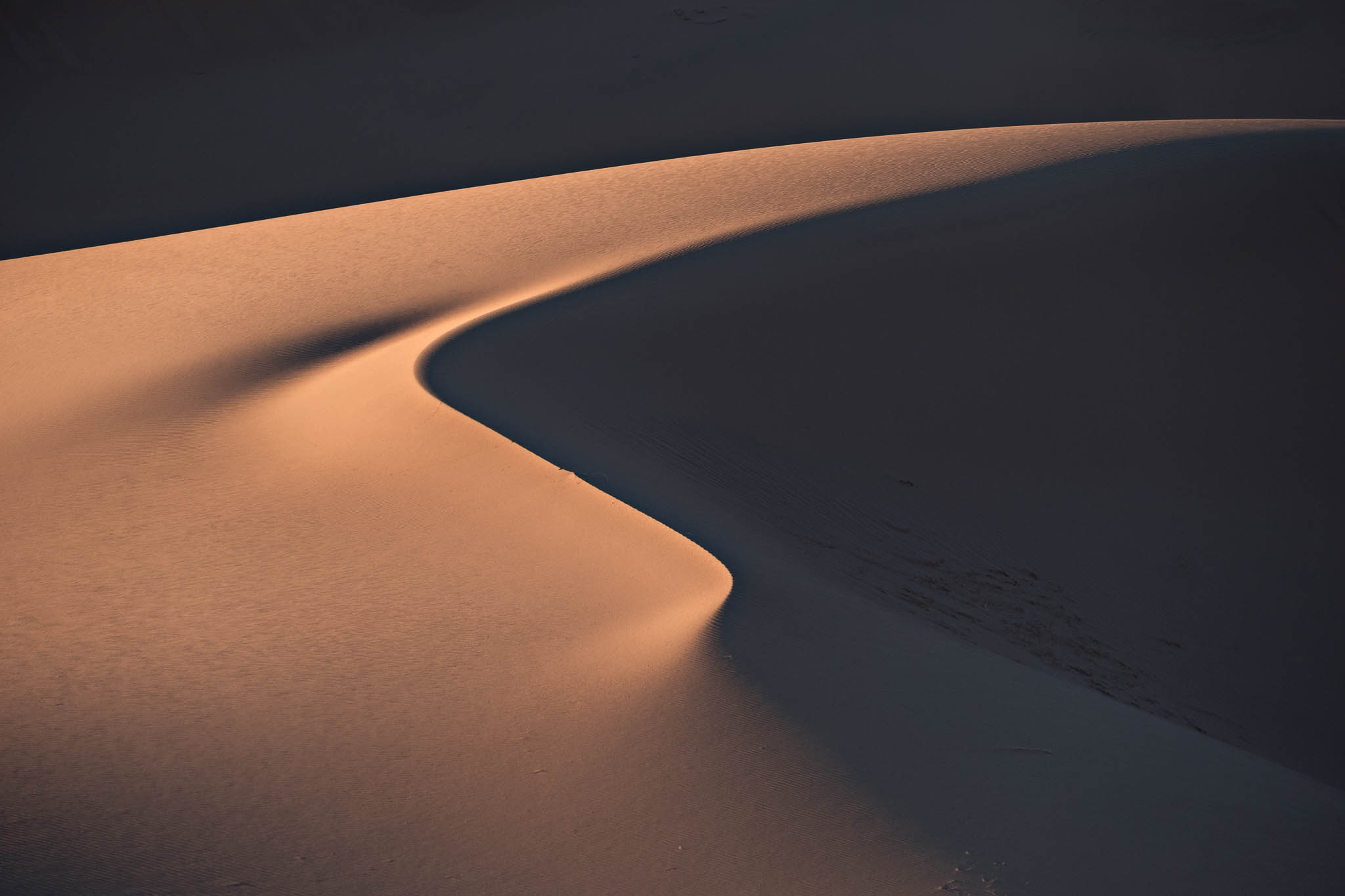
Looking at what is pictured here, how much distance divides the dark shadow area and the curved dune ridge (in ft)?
34.2

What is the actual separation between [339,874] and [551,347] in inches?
158

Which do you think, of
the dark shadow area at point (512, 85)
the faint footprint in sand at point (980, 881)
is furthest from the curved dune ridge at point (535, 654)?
the dark shadow area at point (512, 85)

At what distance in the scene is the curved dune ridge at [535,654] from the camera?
2684 millimetres

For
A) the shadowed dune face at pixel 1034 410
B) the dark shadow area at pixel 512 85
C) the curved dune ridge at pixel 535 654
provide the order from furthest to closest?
the dark shadow area at pixel 512 85
the shadowed dune face at pixel 1034 410
the curved dune ridge at pixel 535 654

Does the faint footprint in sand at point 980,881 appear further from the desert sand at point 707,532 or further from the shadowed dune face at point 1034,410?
the shadowed dune face at point 1034,410

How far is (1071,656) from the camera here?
488 centimetres

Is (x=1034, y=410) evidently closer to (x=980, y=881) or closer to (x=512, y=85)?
(x=980, y=881)

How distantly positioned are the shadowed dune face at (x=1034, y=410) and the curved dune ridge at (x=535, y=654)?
0.18 ft

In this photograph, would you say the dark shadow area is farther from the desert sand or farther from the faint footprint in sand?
the faint footprint in sand

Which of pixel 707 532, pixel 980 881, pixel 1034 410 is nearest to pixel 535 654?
pixel 707 532

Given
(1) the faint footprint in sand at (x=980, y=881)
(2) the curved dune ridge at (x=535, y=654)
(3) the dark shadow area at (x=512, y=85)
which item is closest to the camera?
(1) the faint footprint in sand at (x=980, y=881)

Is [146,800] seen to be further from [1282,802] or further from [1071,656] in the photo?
[1071,656]

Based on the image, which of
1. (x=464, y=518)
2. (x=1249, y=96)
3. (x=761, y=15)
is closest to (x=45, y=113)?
(x=761, y=15)

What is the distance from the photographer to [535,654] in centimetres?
341
